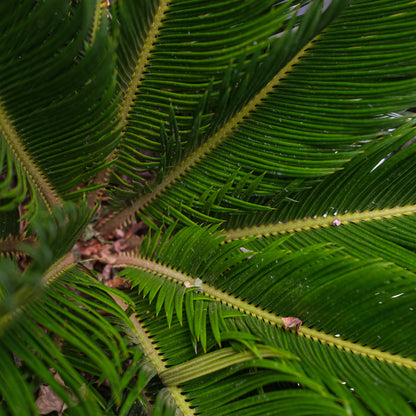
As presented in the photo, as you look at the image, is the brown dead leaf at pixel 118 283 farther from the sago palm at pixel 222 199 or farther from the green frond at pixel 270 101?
the green frond at pixel 270 101

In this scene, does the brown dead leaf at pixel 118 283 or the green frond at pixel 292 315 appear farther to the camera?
the brown dead leaf at pixel 118 283

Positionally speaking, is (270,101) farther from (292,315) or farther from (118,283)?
(118,283)

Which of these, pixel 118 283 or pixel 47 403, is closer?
pixel 47 403

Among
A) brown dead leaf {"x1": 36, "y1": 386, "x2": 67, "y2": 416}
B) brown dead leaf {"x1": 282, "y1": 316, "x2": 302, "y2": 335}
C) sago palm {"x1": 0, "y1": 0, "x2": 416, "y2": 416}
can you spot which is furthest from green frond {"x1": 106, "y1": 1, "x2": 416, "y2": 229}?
brown dead leaf {"x1": 36, "y1": 386, "x2": 67, "y2": 416}

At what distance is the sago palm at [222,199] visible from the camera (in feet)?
2.34

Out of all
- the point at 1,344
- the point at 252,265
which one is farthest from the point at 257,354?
the point at 1,344

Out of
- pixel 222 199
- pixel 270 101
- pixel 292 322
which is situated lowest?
pixel 292 322

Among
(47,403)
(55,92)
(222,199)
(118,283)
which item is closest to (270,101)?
(222,199)

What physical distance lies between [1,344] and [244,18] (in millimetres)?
839

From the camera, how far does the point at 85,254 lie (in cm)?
118

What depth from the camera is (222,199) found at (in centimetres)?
100

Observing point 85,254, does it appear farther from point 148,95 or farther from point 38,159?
point 148,95

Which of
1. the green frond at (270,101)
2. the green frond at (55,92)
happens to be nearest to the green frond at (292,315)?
the green frond at (270,101)

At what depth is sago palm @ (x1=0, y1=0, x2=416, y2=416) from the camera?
71 centimetres
